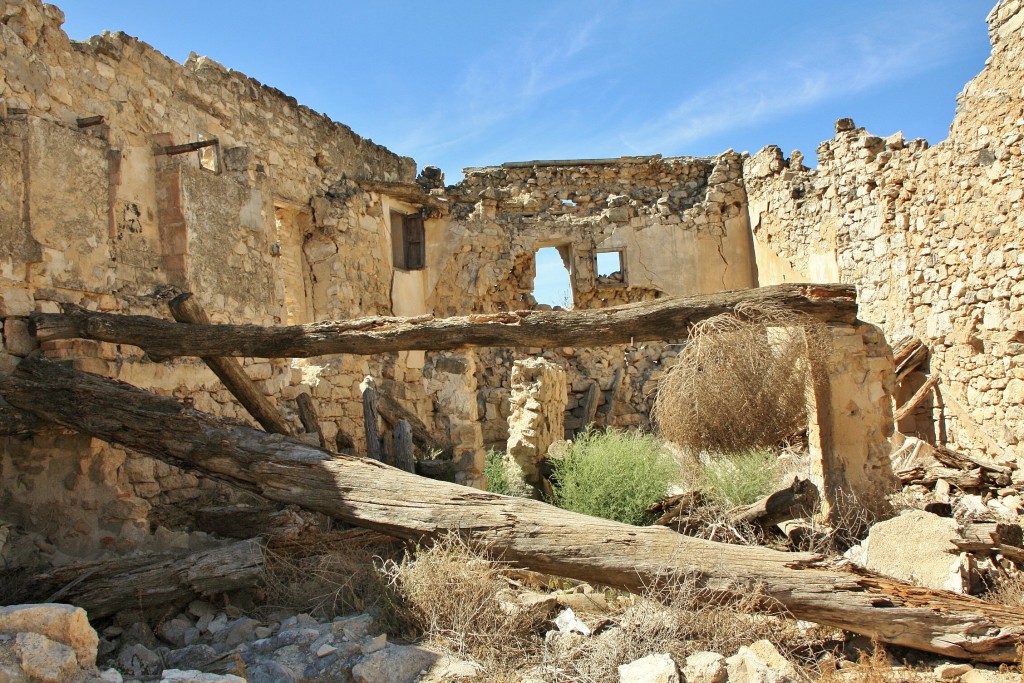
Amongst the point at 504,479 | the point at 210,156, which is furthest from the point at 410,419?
the point at 210,156

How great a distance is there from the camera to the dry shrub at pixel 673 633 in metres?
3.97

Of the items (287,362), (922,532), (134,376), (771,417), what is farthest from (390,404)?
(922,532)

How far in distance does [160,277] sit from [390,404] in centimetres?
330

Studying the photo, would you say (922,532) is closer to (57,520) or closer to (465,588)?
(465,588)

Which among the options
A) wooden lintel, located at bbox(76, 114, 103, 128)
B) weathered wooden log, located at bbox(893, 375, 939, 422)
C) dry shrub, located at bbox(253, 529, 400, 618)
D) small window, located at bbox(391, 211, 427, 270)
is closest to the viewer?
dry shrub, located at bbox(253, 529, 400, 618)

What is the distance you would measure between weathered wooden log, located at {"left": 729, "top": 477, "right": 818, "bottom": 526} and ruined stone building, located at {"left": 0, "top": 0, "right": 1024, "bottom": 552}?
750 mm

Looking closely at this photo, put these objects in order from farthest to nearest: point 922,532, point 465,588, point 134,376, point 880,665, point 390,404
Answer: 1. point 390,404
2. point 134,376
3. point 922,532
4. point 465,588
5. point 880,665

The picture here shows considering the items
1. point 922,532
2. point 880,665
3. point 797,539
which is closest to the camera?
point 880,665

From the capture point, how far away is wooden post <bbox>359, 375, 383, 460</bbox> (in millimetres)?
7605

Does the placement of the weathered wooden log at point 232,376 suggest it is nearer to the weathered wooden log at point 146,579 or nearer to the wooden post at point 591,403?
the weathered wooden log at point 146,579

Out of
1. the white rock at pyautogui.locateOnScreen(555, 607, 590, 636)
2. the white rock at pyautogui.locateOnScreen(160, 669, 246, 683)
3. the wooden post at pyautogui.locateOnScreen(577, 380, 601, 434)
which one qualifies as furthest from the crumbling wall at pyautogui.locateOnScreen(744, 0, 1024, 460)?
the white rock at pyautogui.locateOnScreen(160, 669, 246, 683)

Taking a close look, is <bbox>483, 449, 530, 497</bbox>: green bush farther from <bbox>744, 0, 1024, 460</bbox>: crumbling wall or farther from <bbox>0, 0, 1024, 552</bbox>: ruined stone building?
<bbox>744, 0, 1024, 460</bbox>: crumbling wall

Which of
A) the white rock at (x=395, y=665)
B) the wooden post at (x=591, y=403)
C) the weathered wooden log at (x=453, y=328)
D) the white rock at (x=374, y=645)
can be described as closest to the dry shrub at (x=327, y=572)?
the white rock at (x=374, y=645)

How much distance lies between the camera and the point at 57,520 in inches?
205
